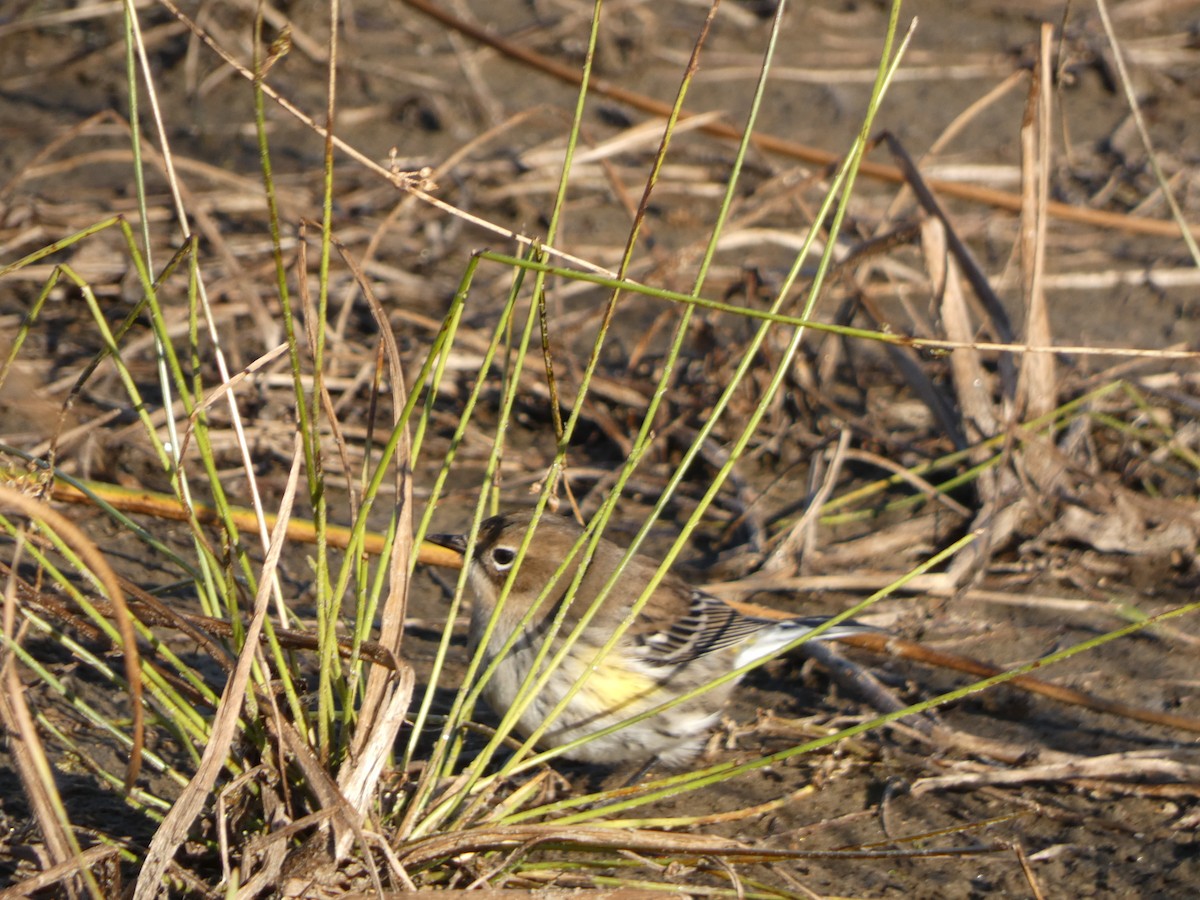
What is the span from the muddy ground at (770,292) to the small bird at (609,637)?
0.67ft

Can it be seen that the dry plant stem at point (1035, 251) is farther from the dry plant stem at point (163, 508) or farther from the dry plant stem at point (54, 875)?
the dry plant stem at point (54, 875)

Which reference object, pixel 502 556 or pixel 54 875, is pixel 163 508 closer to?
pixel 502 556

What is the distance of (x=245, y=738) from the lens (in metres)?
3.00

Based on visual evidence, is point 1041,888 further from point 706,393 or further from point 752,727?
point 706,393

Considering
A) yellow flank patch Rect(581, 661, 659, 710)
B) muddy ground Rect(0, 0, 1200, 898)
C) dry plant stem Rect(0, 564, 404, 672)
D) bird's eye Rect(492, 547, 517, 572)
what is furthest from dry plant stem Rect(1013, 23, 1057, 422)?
dry plant stem Rect(0, 564, 404, 672)

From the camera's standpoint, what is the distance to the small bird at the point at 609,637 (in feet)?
13.4

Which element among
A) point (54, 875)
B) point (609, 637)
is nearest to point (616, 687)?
point (609, 637)

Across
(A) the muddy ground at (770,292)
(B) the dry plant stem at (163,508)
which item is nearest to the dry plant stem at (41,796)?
(A) the muddy ground at (770,292)

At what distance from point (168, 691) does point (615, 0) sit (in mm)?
7835

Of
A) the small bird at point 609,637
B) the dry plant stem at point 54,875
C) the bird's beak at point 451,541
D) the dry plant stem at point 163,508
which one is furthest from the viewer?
the dry plant stem at point 163,508

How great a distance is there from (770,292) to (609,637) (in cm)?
268

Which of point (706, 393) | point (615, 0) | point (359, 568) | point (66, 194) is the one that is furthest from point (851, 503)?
point (615, 0)

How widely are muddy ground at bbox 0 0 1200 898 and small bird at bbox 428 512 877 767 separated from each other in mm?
204

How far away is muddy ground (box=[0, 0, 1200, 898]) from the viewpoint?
3932 millimetres
